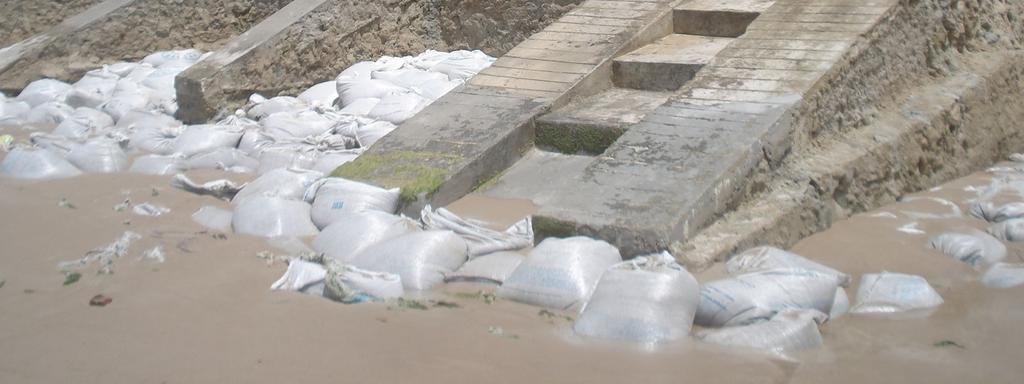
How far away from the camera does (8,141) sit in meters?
5.71

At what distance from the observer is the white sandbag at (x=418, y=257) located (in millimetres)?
3438

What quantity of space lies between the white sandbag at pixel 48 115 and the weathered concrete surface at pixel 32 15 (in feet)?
5.76

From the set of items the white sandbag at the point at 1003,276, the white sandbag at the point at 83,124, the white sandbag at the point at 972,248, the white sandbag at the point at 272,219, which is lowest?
the white sandbag at the point at 83,124

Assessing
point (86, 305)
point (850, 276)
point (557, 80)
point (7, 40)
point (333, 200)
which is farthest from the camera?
point (7, 40)

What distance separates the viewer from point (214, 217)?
415 centimetres

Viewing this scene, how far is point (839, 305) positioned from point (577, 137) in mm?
1686

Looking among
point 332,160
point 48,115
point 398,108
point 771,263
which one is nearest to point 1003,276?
point 771,263

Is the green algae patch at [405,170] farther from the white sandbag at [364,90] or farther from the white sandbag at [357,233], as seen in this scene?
the white sandbag at [364,90]

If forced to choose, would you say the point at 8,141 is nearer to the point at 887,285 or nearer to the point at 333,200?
the point at 333,200

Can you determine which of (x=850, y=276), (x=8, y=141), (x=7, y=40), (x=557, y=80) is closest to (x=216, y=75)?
(x=8, y=141)

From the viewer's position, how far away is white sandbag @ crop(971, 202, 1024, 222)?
402cm

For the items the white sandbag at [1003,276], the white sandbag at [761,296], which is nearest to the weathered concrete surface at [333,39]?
the white sandbag at [1003,276]

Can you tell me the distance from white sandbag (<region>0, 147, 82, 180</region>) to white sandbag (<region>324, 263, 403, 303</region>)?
2.08m

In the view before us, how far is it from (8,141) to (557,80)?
2806 millimetres
